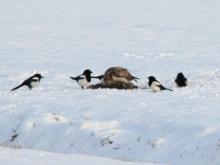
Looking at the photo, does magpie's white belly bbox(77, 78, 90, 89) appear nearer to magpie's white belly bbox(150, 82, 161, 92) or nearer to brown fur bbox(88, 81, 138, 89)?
brown fur bbox(88, 81, 138, 89)

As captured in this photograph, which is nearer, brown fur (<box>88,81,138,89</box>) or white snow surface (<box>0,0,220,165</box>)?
white snow surface (<box>0,0,220,165</box>)

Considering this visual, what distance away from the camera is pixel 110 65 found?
37.4 meters

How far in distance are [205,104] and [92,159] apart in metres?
9.07

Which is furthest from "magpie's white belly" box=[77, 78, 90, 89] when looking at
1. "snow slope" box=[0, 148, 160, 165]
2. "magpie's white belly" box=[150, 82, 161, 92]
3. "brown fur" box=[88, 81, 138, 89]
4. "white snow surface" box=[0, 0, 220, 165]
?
"snow slope" box=[0, 148, 160, 165]

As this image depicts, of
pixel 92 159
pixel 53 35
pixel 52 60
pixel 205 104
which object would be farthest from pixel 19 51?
pixel 92 159

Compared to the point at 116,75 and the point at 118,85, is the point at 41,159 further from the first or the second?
the point at 116,75

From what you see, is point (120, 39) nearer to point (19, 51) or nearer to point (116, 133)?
point (19, 51)

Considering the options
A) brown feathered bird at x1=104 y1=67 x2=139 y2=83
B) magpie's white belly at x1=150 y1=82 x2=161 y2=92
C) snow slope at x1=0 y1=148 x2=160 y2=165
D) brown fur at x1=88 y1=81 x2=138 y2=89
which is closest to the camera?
snow slope at x1=0 y1=148 x2=160 y2=165

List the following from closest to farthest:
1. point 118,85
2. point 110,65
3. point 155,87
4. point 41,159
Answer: point 41,159 < point 155,87 < point 118,85 < point 110,65

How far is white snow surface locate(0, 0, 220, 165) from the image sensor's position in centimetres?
1714

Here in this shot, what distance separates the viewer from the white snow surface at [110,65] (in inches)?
675

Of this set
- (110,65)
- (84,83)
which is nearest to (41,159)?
(84,83)

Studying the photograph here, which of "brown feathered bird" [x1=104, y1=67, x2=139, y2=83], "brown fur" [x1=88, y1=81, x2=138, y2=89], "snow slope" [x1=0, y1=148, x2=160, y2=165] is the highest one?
"brown feathered bird" [x1=104, y1=67, x2=139, y2=83]

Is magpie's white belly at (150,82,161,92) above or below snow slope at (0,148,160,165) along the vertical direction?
above
